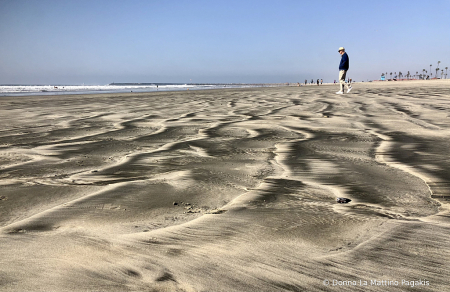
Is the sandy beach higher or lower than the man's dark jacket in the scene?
lower

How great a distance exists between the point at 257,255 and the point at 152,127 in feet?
11.1

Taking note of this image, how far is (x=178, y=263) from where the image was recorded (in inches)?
43.4

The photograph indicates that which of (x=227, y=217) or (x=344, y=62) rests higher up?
(x=344, y=62)

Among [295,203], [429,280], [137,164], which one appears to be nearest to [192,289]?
[429,280]

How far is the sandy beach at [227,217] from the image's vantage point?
3.36 feet

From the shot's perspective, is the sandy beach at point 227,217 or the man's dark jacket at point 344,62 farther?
the man's dark jacket at point 344,62

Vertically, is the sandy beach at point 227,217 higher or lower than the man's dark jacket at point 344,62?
lower

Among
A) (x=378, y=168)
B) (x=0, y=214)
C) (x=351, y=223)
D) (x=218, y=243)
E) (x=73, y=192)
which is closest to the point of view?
(x=218, y=243)

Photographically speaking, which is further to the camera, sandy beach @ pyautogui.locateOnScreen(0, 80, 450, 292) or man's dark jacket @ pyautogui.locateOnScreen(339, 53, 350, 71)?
man's dark jacket @ pyautogui.locateOnScreen(339, 53, 350, 71)

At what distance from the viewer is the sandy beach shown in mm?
1025

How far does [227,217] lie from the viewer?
1460 millimetres

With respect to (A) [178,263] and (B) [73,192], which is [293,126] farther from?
(A) [178,263]

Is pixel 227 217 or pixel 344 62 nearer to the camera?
pixel 227 217

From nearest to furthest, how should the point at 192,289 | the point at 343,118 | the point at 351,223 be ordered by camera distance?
1. the point at 192,289
2. the point at 351,223
3. the point at 343,118
